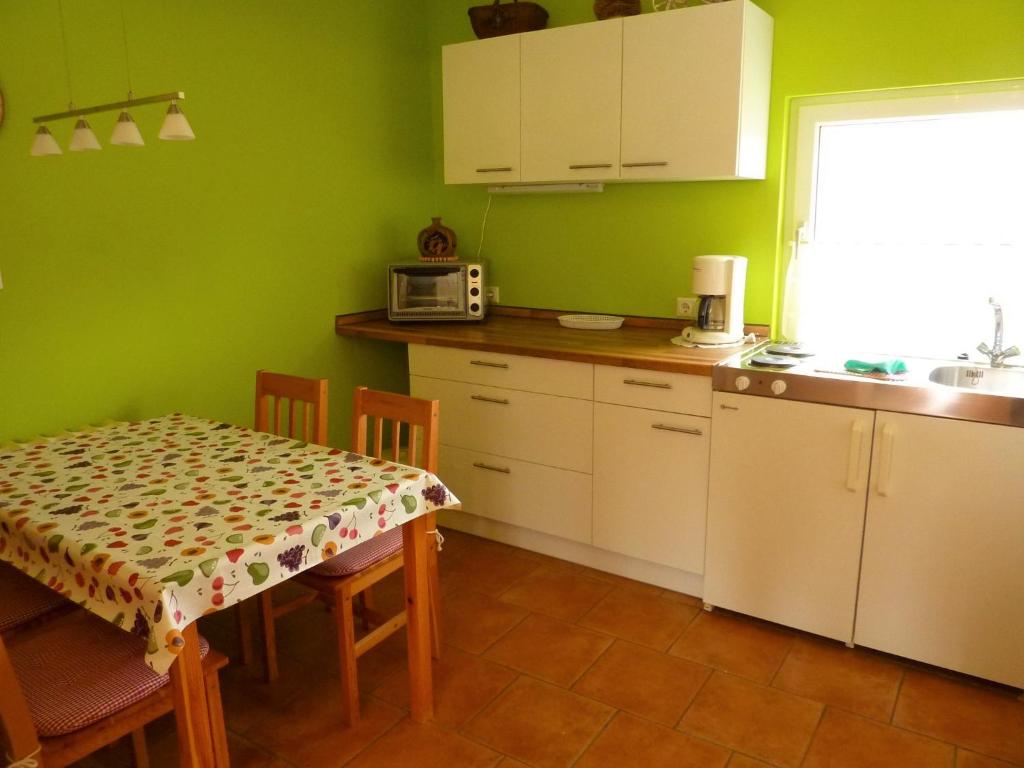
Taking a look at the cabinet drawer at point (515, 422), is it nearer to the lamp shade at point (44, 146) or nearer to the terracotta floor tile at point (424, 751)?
the terracotta floor tile at point (424, 751)

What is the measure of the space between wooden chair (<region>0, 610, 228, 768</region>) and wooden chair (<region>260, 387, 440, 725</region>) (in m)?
0.41

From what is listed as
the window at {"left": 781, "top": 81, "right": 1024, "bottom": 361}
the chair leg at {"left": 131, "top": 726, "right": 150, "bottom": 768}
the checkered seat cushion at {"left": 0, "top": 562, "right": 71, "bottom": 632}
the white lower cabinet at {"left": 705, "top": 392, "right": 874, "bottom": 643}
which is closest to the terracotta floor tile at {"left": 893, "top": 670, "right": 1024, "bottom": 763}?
the white lower cabinet at {"left": 705, "top": 392, "right": 874, "bottom": 643}

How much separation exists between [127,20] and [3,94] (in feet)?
1.59

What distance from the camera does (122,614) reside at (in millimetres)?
1456

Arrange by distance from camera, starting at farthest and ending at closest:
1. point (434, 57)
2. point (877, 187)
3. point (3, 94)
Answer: point (434, 57), point (877, 187), point (3, 94)

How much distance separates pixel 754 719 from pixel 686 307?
1599 millimetres

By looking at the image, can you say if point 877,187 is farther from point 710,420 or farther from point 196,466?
point 196,466

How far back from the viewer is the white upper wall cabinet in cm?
260

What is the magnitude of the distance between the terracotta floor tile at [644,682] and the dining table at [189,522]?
51 cm

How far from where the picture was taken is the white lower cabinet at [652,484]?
2627mm

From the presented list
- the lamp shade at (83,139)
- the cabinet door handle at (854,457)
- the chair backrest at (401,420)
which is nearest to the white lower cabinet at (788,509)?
the cabinet door handle at (854,457)

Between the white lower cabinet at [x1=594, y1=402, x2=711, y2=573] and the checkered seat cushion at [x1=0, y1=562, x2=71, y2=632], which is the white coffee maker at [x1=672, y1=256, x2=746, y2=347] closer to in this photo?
the white lower cabinet at [x1=594, y1=402, x2=711, y2=573]

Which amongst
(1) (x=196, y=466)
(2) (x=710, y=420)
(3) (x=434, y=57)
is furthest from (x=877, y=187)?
(1) (x=196, y=466)

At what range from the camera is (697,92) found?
2.63 m
